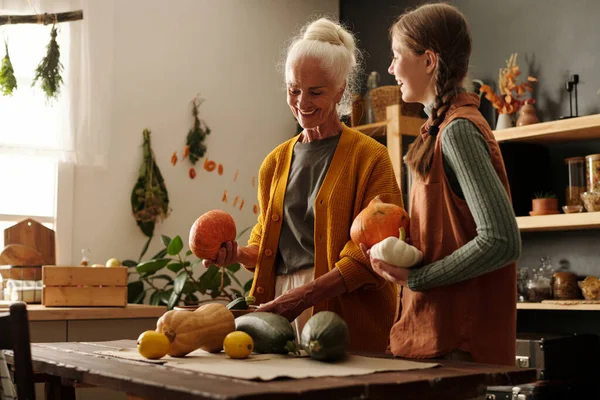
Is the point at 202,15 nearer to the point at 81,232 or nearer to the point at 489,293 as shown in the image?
the point at 81,232

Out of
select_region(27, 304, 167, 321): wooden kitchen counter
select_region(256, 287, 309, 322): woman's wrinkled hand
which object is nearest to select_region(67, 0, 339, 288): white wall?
select_region(27, 304, 167, 321): wooden kitchen counter

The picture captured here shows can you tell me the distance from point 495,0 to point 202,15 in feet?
5.84

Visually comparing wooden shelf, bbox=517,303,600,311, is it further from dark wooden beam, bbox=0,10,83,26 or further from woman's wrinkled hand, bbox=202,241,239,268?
dark wooden beam, bbox=0,10,83,26

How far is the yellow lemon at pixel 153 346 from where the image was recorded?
1.50 m

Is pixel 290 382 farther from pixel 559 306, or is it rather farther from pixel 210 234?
pixel 559 306

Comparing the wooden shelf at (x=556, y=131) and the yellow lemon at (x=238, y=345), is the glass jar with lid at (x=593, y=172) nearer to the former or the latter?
the wooden shelf at (x=556, y=131)

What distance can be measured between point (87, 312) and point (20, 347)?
2096 mm

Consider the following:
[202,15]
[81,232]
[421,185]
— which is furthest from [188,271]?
[421,185]

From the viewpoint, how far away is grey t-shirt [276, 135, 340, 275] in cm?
202

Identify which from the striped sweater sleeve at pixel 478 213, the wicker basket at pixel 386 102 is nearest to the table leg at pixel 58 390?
the striped sweater sleeve at pixel 478 213

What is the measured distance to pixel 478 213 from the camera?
1.44 m

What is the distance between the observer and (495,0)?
4520 mm

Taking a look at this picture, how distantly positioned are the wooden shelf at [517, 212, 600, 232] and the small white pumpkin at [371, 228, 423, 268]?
228cm

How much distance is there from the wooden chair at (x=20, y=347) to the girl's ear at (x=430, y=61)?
927 mm
